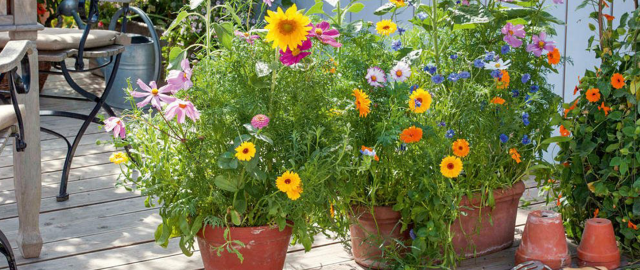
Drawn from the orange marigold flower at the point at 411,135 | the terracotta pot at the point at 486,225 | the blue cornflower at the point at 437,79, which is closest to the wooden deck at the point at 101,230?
the terracotta pot at the point at 486,225

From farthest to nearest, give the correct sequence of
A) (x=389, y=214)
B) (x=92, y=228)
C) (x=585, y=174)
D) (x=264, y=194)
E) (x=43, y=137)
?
1. (x=43, y=137)
2. (x=92, y=228)
3. (x=585, y=174)
4. (x=389, y=214)
5. (x=264, y=194)

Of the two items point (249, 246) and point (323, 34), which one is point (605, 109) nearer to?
point (323, 34)

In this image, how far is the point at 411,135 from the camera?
2.08 meters

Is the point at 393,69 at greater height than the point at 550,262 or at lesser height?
greater

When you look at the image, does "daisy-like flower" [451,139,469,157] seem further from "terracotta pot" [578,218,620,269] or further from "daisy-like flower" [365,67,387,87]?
"terracotta pot" [578,218,620,269]

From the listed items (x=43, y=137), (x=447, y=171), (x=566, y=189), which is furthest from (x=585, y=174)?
(x=43, y=137)

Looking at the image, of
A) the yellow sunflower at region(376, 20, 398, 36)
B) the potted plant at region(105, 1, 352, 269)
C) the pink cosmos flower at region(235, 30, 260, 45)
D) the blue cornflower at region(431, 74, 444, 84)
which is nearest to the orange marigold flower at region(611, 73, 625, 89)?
the blue cornflower at region(431, 74, 444, 84)

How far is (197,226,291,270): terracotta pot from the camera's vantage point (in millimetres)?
2035

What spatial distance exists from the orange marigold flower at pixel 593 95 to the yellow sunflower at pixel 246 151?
106cm

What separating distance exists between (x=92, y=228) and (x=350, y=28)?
1152 millimetres

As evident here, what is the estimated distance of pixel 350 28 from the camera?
2.26 m

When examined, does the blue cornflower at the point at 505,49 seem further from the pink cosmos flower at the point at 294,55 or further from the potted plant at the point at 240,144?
the pink cosmos flower at the point at 294,55

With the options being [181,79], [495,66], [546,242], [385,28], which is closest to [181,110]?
[181,79]

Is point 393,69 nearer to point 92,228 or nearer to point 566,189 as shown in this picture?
point 566,189
